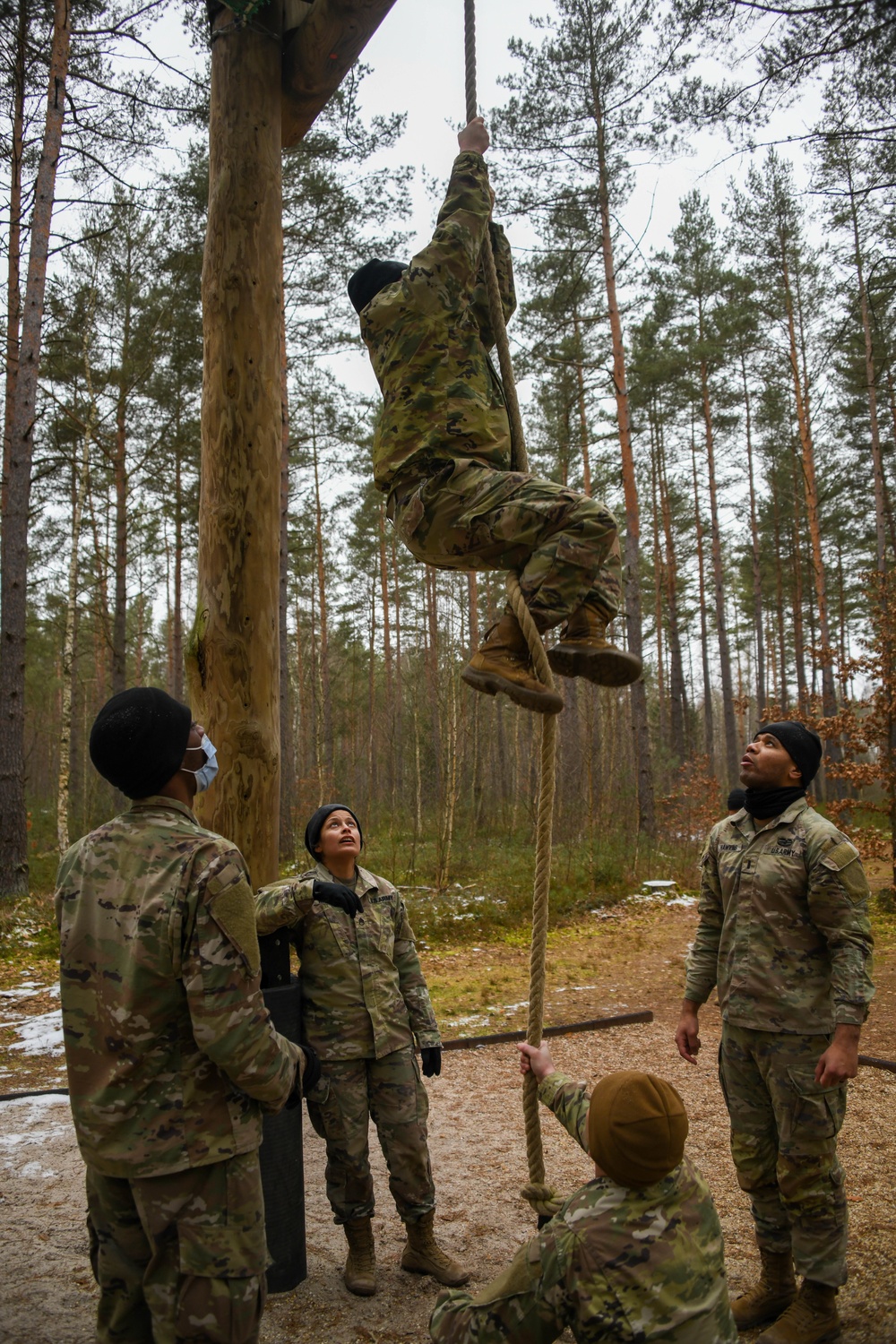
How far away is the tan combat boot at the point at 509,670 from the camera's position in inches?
98.3

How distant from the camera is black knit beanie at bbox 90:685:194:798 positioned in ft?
6.81

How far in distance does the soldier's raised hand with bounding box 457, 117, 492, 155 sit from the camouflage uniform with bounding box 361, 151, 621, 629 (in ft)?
0.14

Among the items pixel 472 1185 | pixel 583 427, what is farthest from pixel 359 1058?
→ pixel 583 427

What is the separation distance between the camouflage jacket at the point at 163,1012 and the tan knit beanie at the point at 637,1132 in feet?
2.32

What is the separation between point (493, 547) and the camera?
2.71 meters

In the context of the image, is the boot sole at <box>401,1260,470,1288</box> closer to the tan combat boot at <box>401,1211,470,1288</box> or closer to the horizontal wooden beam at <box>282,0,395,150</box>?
the tan combat boot at <box>401,1211,470,1288</box>

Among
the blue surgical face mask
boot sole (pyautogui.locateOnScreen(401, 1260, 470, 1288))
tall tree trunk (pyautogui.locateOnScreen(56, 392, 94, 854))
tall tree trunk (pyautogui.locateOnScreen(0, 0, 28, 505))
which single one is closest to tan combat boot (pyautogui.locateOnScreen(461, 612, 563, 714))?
the blue surgical face mask

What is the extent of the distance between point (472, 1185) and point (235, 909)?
327cm

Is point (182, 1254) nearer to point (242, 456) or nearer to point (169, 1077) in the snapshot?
point (169, 1077)

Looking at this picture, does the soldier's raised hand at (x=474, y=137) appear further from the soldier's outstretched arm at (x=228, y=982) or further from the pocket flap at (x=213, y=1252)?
the pocket flap at (x=213, y=1252)

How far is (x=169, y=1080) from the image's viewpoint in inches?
76.5

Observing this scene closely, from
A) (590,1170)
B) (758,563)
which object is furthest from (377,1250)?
(758,563)

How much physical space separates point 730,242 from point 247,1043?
2345 cm

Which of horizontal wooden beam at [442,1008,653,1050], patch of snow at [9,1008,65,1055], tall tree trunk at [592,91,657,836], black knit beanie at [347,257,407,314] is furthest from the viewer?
tall tree trunk at [592,91,657,836]
